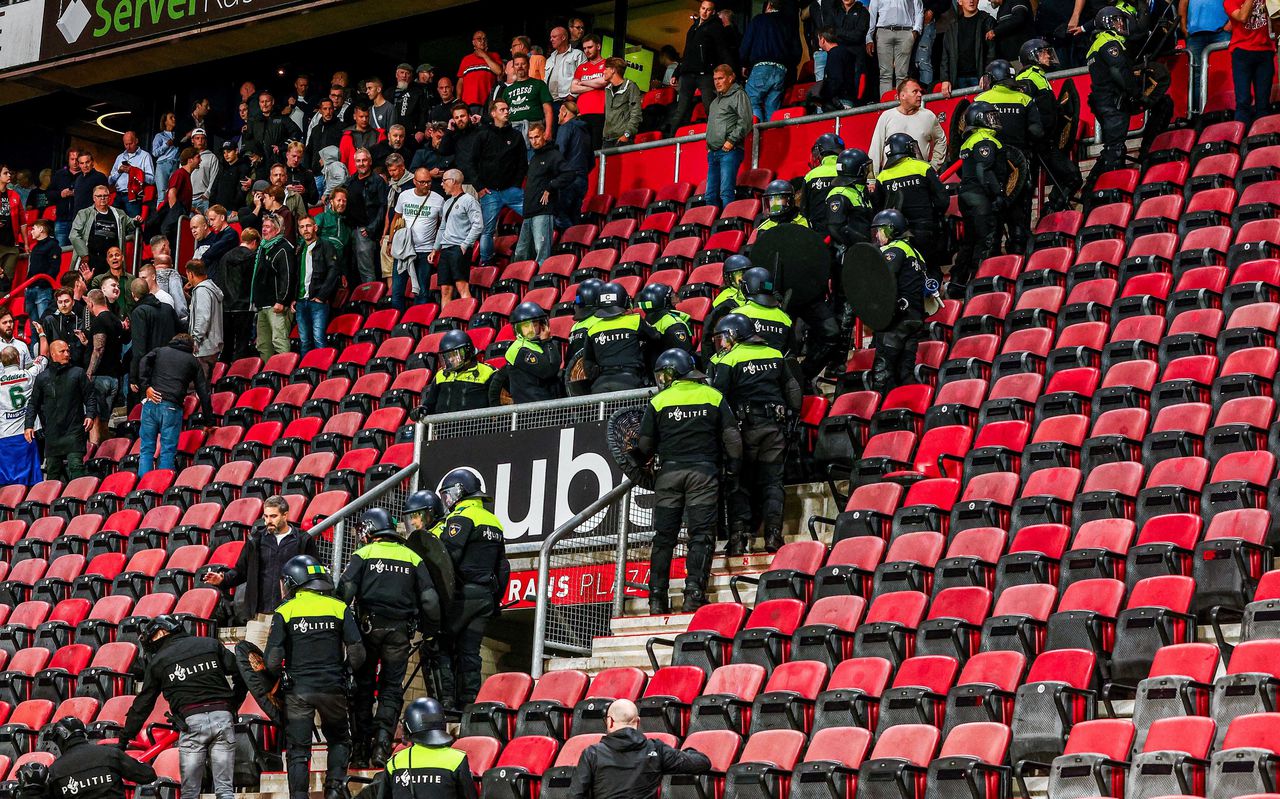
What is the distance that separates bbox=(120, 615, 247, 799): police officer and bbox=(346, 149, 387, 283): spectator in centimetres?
741

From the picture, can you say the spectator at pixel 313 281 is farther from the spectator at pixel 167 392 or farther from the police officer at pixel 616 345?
the police officer at pixel 616 345

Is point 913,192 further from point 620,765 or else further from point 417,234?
point 620,765

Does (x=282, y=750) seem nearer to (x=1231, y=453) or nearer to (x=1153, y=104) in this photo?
(x=1231, y=453)

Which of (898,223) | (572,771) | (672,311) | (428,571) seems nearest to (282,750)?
(428,571)

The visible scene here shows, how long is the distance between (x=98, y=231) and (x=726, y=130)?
25.1 ft

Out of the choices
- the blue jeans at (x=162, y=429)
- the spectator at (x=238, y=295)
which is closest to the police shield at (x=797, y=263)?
the blue jeans at (x=162, y=429)

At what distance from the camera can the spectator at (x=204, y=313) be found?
17.7 metres

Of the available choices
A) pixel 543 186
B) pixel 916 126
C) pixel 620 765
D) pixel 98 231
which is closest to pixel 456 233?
pixel 543 186

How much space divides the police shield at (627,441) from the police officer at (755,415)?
1.91ft

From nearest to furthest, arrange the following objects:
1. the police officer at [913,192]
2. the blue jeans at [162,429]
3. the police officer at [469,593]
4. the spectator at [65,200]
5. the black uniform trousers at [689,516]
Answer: the black uniform trousers at [689,516] → the police officer at [469,593] → the police officer at [913,192] → the blue jeans at [162,429] → the spectator at [65,200]

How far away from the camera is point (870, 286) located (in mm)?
13328

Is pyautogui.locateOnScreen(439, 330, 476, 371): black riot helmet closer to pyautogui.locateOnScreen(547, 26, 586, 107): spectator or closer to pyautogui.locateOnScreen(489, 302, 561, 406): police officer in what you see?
pyautogui.locateOnScreen(489, 302, 561, 406): police officer

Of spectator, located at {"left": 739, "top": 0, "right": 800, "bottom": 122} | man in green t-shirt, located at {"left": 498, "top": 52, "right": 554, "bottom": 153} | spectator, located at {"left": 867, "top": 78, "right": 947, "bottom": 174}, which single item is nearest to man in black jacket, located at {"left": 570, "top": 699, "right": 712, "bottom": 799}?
spectator, located at {"left": 867, "top": 78, "right": 947, "bottom": 174}

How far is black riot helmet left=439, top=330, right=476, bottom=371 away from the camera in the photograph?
14.3 m
